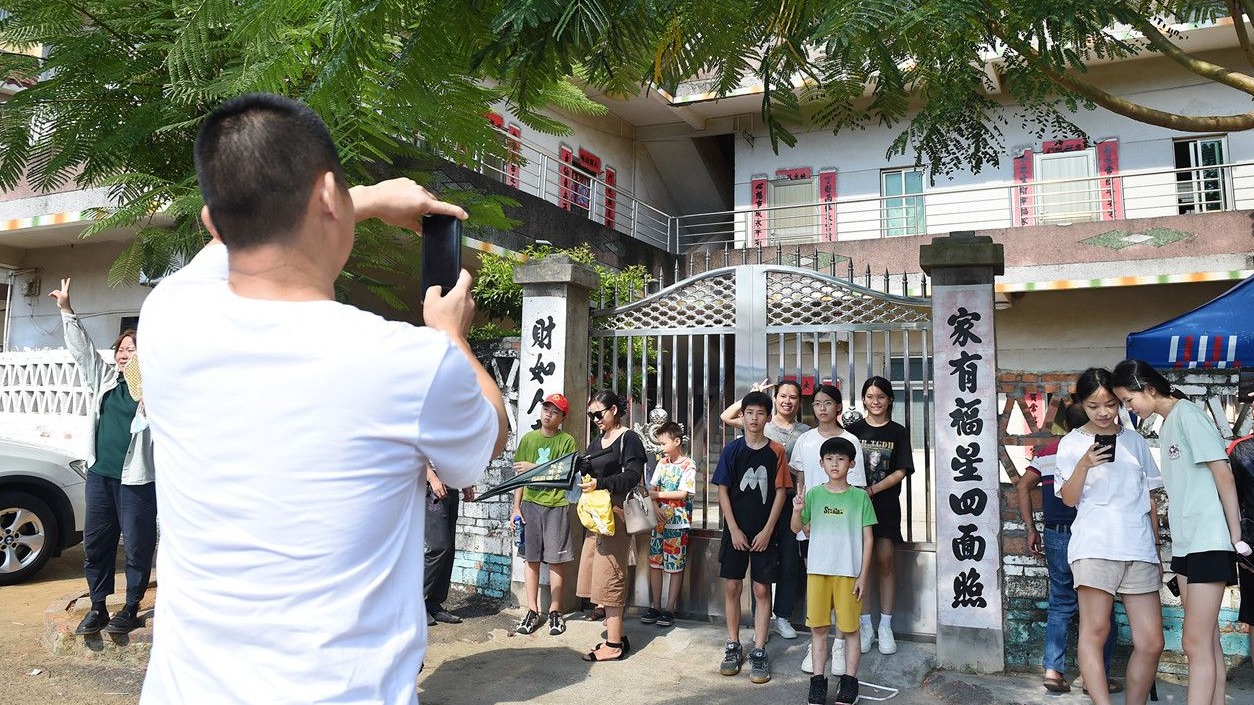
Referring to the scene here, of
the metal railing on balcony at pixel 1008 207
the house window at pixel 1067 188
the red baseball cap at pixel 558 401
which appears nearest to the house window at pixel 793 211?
the metal railing on balcony at pixel 1008 207

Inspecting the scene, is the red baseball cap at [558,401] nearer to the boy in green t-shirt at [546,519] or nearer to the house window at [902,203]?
the boy in green t-shirt at [546,519]

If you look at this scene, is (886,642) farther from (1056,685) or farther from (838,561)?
(838,561)

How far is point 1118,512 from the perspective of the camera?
13.4 feet

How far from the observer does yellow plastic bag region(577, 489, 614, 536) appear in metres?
5.61

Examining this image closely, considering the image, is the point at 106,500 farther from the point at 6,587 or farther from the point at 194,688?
the point at 194,688

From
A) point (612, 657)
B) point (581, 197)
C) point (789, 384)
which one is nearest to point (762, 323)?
point (789, 384)

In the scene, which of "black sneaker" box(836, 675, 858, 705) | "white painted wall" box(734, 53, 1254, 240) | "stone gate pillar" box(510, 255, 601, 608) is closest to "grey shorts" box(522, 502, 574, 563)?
"stone gate pillar" box(510, 255, 601, 608)

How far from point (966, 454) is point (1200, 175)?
35.6 ft

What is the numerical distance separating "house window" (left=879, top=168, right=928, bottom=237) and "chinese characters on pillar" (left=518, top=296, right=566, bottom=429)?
29.1ft

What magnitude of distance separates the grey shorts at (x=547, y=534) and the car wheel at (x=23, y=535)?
402 cm

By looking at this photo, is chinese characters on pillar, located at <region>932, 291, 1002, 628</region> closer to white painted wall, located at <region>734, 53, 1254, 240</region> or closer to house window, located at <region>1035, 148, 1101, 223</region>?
white painted wall, located at <region>734, 53, 1254, 240</region>

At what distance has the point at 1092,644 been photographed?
13.4 feet

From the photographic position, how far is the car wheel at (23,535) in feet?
22.2

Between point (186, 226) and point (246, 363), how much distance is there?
361cm
